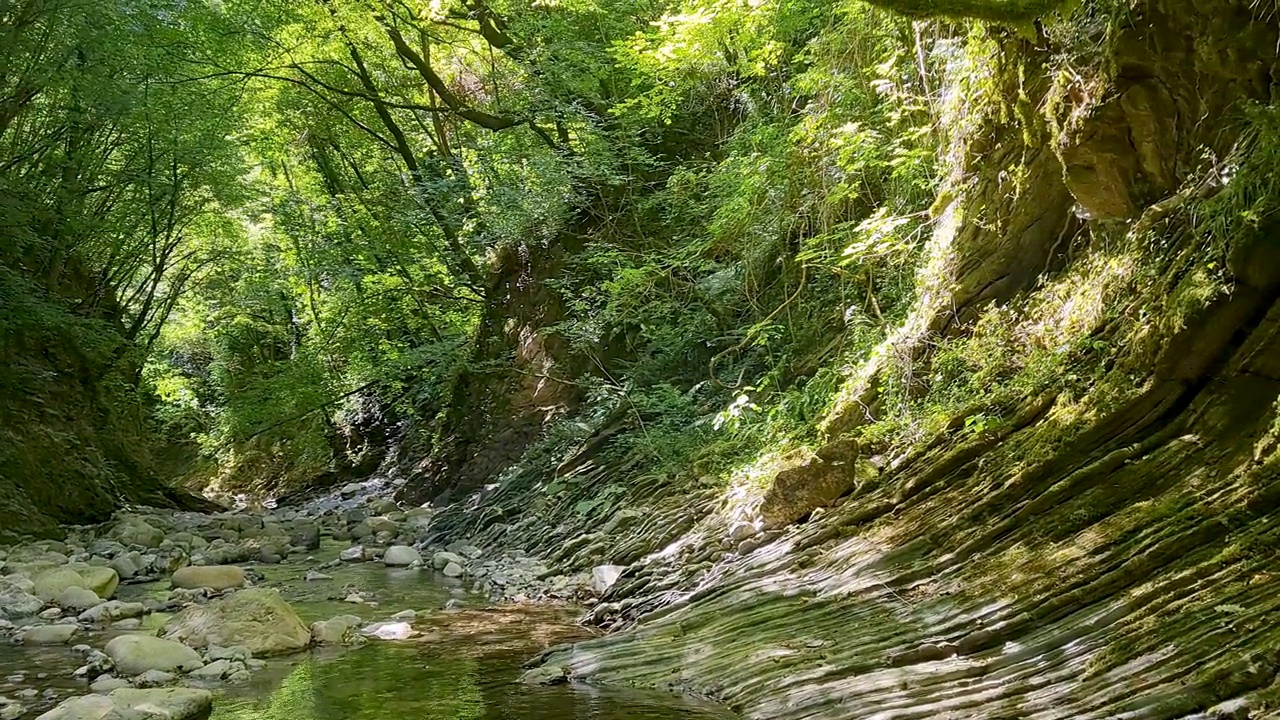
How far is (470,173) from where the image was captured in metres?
14.8

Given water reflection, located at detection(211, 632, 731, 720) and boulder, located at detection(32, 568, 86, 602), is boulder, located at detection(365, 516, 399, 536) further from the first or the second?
water reflection, located at detection(211, 632, 731, 720)

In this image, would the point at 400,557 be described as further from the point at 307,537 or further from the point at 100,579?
the point at 100,579

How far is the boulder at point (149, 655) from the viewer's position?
17.7 ft

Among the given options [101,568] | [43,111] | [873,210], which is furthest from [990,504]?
[43,111]

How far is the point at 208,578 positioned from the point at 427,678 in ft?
Answer: 14.3

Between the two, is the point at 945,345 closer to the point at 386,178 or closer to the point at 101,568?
the point at 101,568

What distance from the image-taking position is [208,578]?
8523mm

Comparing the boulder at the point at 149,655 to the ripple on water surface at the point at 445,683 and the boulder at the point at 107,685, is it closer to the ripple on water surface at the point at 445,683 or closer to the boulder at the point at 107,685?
the boulder at the point at 107,685

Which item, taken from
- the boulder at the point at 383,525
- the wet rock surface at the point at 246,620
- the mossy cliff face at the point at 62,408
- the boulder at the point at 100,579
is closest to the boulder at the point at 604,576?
the wet rock surface at the point at 246,620

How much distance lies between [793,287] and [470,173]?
7504mm

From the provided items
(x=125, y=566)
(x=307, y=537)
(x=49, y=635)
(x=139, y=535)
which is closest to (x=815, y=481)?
(x=49, y=635)

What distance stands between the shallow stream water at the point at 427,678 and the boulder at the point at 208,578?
45.3 inches

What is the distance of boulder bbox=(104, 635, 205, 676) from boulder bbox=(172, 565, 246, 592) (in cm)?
285

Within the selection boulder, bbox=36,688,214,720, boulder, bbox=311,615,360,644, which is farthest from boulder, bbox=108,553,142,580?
boulder, bbox=36,688,214,720
